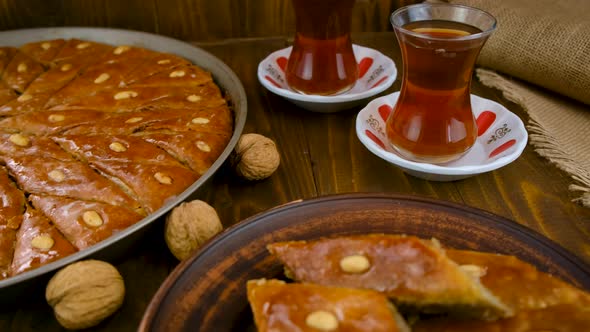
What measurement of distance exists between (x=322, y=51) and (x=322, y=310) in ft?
3.11

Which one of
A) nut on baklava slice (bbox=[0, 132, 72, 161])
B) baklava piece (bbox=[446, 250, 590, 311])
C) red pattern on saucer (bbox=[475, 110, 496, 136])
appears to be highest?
baklava piece (bbox=[446, 250, 590, 311])

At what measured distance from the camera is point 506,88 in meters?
1.74

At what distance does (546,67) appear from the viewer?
1.69 metres

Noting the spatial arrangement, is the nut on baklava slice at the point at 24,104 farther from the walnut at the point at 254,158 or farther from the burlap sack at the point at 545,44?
the burlap sack at the point at 545,44

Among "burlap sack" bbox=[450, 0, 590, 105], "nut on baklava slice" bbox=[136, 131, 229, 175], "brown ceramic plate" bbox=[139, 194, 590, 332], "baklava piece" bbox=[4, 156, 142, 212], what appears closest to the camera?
"brown ceramic plate" bbox=[139, 194, 590, 332]

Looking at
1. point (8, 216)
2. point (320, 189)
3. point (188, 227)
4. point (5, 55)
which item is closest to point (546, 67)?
point (320, 189)

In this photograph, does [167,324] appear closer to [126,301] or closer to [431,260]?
[126,301]

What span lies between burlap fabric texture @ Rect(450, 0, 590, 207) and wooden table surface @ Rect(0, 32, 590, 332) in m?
0.08

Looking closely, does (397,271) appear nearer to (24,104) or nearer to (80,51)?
(24,104)

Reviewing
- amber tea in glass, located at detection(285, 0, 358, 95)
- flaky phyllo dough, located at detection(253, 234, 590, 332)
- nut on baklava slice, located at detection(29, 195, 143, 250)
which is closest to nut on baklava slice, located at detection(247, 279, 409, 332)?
flaky phyllo dough, located at detection(253, 234, 590, 332)

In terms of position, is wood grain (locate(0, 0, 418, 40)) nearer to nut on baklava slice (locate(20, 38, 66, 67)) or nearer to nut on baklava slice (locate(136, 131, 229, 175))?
nut on baklava slice (locate(20, 38, 66, 67))

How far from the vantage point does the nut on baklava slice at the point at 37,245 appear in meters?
0.98

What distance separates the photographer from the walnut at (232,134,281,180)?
1262mm

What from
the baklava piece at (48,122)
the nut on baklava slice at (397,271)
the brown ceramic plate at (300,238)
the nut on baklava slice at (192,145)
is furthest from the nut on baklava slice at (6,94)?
the nut on baklava slice at (397,271)
